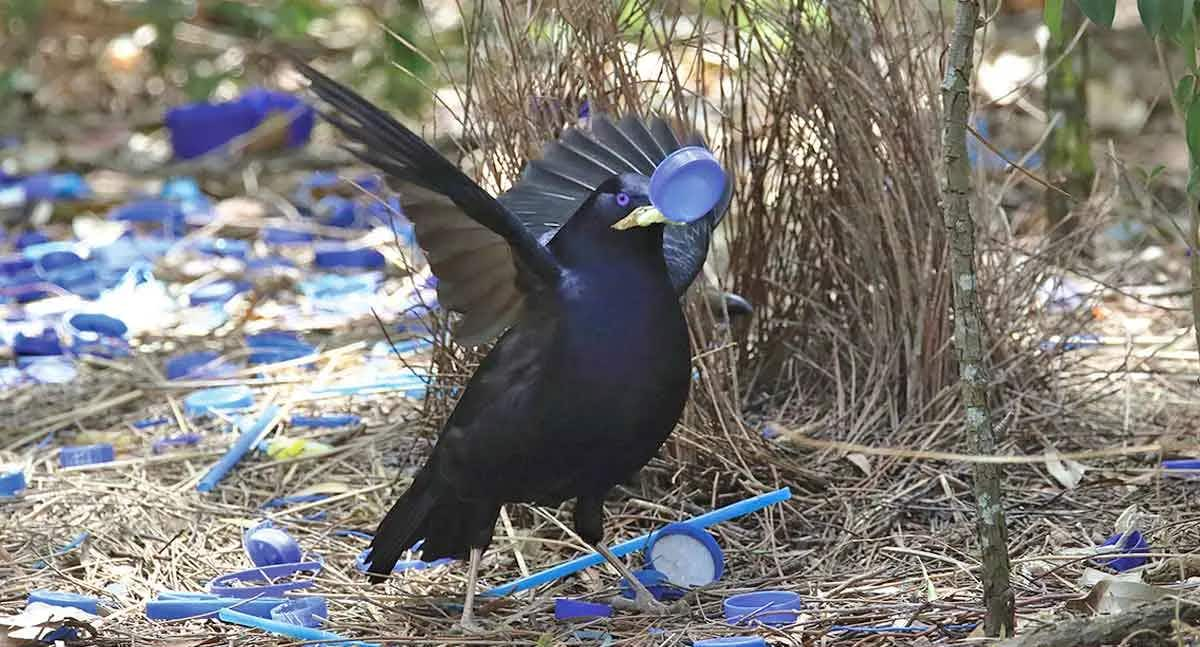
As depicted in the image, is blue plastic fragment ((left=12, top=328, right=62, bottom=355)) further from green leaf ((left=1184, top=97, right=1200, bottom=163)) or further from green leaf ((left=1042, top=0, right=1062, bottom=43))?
green leaf ((left=1184, top=97, right=1200, bottom=163))

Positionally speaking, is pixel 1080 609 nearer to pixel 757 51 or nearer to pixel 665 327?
pixel 665 327

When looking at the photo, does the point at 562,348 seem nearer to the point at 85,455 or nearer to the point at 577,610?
the point at 577,610

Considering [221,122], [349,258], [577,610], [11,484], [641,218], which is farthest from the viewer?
[221,122]

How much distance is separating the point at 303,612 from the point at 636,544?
24.9 inches

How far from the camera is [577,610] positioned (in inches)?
111

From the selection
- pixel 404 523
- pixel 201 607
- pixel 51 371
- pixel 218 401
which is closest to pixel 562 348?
pixel 404 523

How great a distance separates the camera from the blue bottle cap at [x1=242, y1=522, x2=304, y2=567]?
3100 mm

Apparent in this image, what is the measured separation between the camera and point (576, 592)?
9.86 ft

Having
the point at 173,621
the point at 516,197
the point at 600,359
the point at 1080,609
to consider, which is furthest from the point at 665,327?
the point at 173,621

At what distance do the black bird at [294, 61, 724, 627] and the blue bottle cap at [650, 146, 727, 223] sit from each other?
7 centimetres

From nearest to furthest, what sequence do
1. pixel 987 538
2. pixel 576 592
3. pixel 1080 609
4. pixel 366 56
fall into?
pixel 987 538, pixel 1080 609, pixel 576 592, pixel 366 56

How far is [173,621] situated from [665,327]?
3.35 feet

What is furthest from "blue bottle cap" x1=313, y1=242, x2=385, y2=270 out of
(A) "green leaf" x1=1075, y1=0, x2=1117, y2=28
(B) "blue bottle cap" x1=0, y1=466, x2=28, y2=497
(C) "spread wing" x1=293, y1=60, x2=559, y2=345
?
(A) "green leaf" x1=1075, y1=0, x2=1117, y2=28

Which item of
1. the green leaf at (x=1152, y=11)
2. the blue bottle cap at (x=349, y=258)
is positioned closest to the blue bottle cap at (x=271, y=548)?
the green leaf at (x=1152, y=11)
